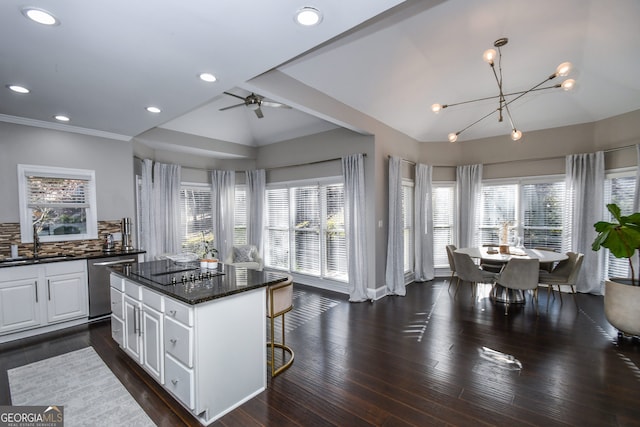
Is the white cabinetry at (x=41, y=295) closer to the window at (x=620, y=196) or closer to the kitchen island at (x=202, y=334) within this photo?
the kitchen island at (x=202, y=334)

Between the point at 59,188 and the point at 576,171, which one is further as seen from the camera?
the point at 576,171

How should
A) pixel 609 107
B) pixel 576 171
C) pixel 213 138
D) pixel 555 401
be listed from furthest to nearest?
pixel 213 138
pixel 576 171
pixel 609 107
pixel 555 401

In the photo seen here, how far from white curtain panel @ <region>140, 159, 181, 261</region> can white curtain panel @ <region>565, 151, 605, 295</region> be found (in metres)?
7.55

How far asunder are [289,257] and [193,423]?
13.7 feet

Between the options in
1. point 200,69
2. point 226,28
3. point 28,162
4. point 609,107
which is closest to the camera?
point 226,28

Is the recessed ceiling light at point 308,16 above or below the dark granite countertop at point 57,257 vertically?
Answer: above

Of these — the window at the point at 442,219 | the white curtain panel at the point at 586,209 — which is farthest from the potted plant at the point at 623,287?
the window at the point at 442,219

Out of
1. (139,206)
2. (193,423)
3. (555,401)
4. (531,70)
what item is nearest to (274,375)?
(193,423)

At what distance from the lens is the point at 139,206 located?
5.12 m

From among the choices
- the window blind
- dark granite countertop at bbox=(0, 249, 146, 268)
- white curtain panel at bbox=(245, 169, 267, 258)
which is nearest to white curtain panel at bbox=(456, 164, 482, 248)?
the window blind

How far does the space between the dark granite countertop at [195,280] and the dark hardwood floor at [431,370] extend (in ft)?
3.17

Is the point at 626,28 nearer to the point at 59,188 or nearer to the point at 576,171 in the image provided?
the point at 576,171

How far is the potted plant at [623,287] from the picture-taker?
10.5ft

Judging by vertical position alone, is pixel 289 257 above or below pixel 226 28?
below
